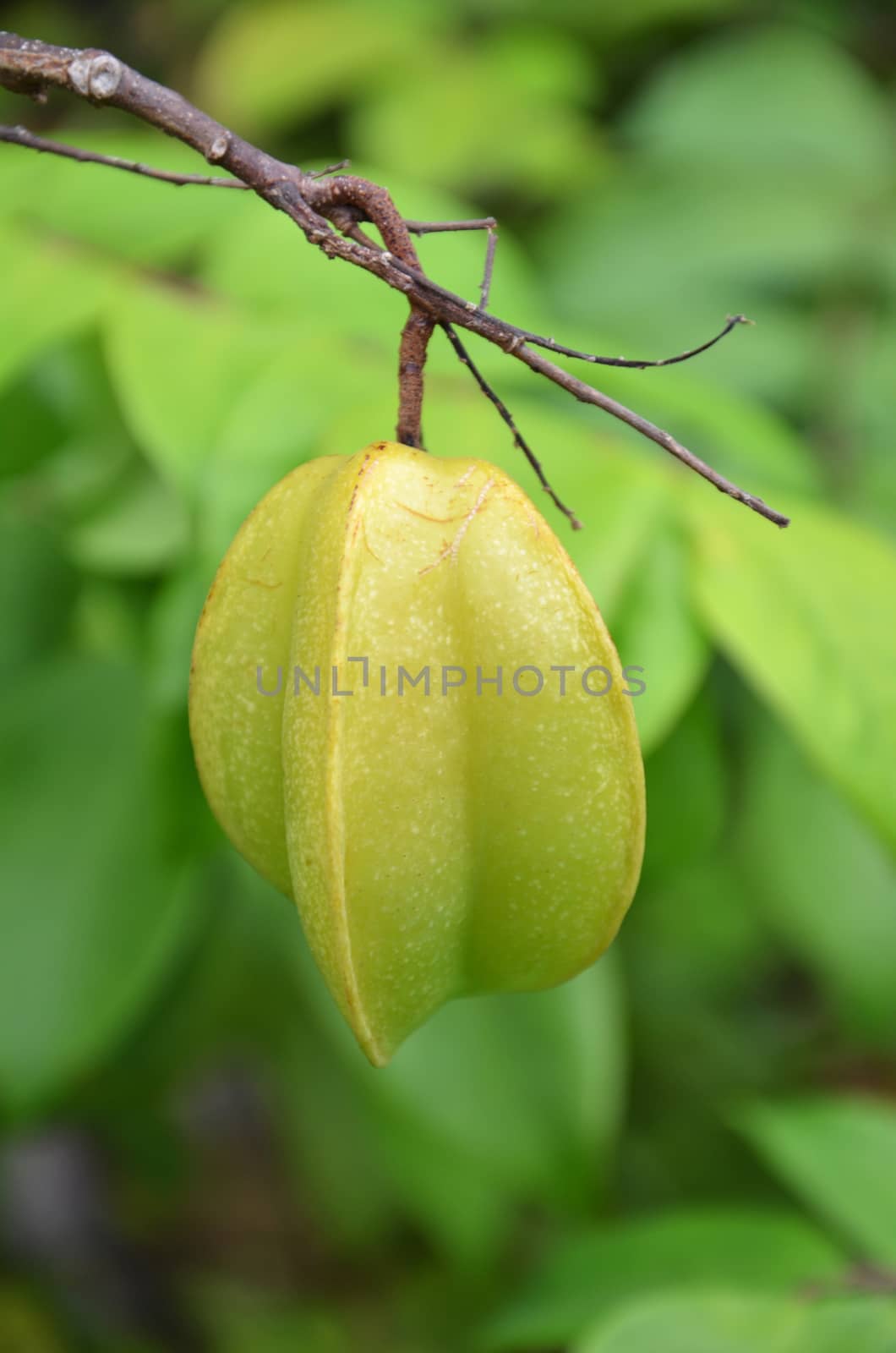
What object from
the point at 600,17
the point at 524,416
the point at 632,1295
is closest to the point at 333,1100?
the point at 632,1295

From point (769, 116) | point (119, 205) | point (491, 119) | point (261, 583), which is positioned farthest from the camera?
point (769, 116)

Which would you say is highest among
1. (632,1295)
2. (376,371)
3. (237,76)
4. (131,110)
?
(237,76)

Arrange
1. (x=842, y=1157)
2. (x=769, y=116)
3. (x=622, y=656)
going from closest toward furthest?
1. (x=622, y=656)
2. (x=842, y=1157)
3. (x=769, y=116)

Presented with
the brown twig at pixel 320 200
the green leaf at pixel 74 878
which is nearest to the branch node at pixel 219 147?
the brown twig at pixel 320 200

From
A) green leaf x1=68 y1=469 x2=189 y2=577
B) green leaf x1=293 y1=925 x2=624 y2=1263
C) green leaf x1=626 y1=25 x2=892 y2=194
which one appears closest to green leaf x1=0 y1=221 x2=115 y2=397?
green leaf x1=68 y1=469 x2=189 y2=577

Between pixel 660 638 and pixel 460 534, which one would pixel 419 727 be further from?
pixel 660 638

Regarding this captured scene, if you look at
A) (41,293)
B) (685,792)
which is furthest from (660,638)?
(41,293)

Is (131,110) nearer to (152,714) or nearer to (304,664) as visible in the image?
(304,664)
